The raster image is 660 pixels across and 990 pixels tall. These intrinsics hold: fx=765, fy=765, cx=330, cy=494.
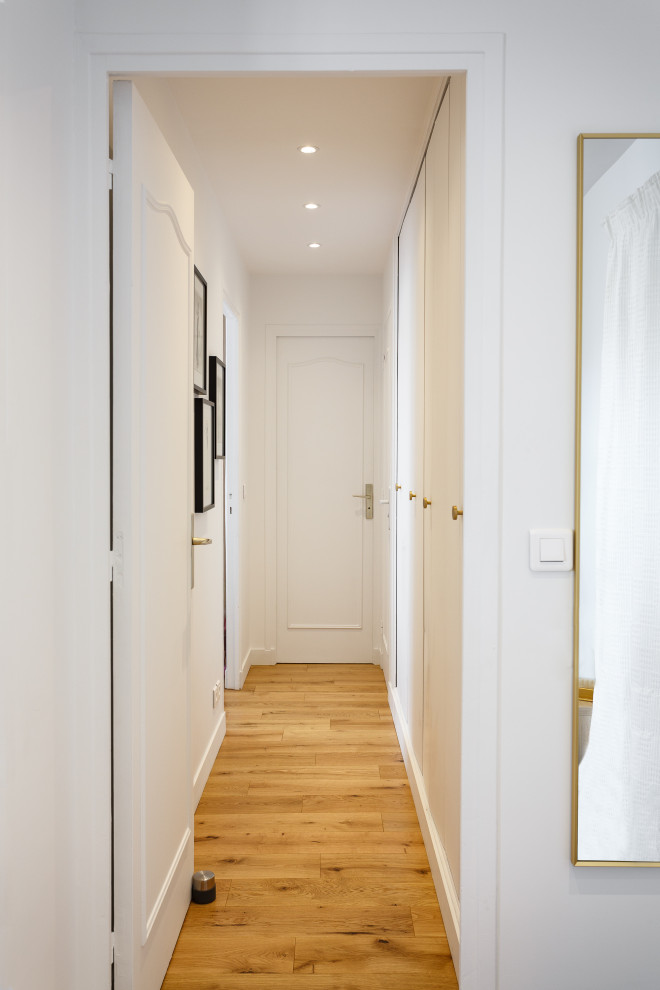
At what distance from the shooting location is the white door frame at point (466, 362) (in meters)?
1.61

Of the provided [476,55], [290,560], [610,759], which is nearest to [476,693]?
[610,759]

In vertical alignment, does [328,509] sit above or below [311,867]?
above

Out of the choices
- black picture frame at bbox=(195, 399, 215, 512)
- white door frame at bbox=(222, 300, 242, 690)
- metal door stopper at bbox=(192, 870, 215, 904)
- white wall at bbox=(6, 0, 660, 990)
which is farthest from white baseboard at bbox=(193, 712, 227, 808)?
white wall at bbox=(6, 0, 660, 990)

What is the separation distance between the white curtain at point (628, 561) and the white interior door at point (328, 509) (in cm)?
350

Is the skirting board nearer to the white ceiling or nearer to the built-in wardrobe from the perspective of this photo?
the built-in wardrobe

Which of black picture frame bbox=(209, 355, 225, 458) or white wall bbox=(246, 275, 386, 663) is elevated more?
white wall bbox=(246, 275, 386, 663)

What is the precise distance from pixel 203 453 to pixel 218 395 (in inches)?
27.9

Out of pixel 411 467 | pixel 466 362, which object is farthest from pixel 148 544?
pixel 411 467

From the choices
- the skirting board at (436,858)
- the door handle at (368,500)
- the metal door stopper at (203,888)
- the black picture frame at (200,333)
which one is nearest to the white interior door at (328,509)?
the door handle at (368,500)

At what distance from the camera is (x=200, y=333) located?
2.95 metres

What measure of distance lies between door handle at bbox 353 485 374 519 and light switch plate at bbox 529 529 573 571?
11.5 feet

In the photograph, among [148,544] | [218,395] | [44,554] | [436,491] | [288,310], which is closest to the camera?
[44,554]

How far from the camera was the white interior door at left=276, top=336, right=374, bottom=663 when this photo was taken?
5.14m

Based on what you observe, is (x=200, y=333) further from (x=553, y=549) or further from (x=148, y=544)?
(x=553, y=549)
